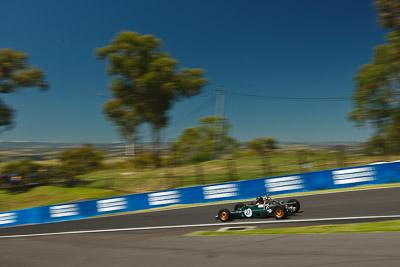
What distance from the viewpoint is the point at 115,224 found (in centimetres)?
1653

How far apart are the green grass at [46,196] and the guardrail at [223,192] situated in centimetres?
877

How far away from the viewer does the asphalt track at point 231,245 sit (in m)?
6.53

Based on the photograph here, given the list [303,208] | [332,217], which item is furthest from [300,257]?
[303,208]

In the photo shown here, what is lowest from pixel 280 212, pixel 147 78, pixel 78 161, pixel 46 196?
Answer: pixel 46 196

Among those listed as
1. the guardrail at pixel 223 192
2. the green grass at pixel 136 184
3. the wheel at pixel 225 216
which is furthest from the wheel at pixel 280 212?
the green grass at pixel 136 184

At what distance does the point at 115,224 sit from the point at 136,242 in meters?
5.96

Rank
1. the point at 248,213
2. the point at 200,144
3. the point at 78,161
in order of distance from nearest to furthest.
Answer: the point at 248,213, the point at 78,161, the point at 200,144

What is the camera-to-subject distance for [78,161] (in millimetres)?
42500

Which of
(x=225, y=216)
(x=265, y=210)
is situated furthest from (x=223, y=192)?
(x=265, y=210)

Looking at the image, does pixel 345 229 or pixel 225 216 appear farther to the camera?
pixel 225 216

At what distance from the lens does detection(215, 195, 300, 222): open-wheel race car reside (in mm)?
12375

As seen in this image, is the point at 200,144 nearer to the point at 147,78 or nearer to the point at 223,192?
the point at 147,78

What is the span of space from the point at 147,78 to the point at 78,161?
13.6 meters

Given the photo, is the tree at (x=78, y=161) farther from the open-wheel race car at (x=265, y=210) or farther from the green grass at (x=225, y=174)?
the open-wheel race car at (x=265, y=210)
